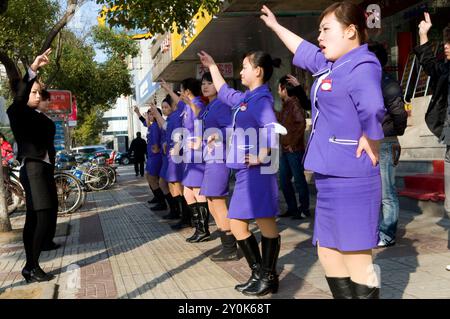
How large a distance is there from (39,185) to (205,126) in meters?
1.75

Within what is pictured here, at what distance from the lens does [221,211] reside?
560 cm

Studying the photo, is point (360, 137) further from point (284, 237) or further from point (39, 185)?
point (284, 237)

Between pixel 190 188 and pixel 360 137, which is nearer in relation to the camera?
pixel 360 137

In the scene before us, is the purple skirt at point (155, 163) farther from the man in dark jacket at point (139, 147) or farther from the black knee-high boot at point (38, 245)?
the man in dark jacket at point (139, 147)

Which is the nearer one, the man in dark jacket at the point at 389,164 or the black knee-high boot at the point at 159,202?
the man in dark jacket at the point at 389,164

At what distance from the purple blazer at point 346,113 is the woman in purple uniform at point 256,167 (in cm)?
125

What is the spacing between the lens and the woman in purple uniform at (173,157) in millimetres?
7270

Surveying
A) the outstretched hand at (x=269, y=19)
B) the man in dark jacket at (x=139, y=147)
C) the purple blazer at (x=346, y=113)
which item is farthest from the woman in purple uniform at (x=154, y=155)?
the man in dark jacket at (x=139, y=147)

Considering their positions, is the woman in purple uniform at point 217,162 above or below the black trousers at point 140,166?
above

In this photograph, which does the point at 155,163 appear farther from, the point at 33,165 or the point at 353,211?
the point at 353,211

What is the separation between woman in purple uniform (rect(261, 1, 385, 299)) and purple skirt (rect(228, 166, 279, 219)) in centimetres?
127

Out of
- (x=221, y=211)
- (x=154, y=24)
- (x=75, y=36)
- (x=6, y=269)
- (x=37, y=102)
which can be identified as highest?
(x=75, y=36)
